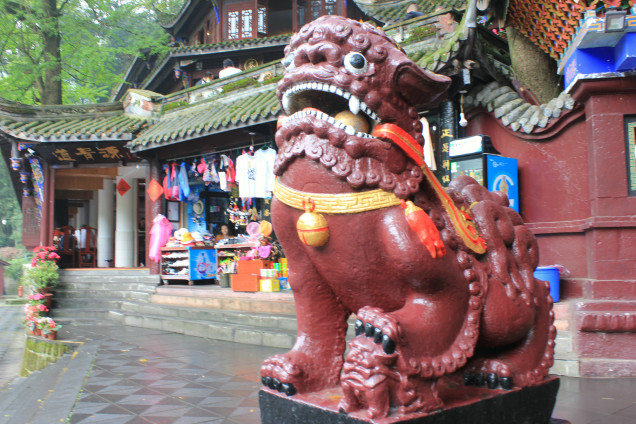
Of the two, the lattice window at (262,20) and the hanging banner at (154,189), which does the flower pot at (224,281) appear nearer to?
the hanging banner at (154,189)

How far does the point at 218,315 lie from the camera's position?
7.74m

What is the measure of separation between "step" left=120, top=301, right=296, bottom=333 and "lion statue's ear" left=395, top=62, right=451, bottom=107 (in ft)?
16.2

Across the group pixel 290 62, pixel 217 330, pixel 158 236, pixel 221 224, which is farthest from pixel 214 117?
pixel 290 62

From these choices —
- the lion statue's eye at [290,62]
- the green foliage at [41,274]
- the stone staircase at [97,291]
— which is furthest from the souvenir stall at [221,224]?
the lion statue's eye at [290,62]

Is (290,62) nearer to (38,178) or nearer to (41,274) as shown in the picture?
(41,274)

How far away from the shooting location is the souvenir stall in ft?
27.4

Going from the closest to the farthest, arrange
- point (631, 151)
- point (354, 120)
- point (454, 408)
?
point (454, 408), point (354, 120), point (631, 151)

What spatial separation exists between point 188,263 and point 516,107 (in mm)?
6921

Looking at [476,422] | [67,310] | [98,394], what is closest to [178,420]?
[98,394]

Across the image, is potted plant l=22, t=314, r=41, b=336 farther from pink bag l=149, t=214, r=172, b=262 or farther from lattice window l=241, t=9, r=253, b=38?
lattice window l=241, t=9, r=253, b=38

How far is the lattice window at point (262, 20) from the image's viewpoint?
15984 mm

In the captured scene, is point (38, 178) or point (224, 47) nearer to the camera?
point (38, 178)

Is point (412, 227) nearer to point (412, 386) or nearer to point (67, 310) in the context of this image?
point (412, 386)

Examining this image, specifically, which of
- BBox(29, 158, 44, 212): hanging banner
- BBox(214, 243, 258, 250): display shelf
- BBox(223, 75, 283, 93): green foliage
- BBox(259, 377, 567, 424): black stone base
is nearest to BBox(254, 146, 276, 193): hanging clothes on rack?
BBox(214, 243, 258, 250): display shelf
